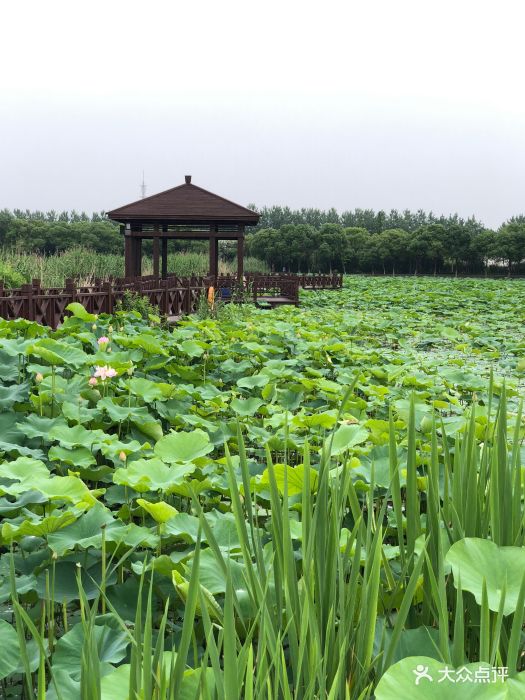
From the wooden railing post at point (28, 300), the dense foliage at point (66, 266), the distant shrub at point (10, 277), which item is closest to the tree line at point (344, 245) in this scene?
the dense foliage at point (66, 266)

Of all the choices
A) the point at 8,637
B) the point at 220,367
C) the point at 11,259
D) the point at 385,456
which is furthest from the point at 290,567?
the point at 11,259

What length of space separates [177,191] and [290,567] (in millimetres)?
16195

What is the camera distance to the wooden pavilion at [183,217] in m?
16.2

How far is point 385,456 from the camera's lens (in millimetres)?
2268

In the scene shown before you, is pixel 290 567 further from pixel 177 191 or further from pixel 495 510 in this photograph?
pixel 177 191

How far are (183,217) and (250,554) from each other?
1552 cm

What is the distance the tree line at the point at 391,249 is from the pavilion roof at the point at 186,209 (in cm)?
2866

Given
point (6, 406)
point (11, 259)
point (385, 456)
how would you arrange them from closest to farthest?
point (385, 456) → point (6, 406) → point (11, 259)

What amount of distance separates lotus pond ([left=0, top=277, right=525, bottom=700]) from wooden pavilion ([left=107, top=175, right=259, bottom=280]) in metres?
12.6

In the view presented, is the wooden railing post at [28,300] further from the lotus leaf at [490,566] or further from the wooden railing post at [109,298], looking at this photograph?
the lotus leaf at [490,566]

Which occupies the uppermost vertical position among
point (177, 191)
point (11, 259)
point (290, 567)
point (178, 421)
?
point (177, 191)

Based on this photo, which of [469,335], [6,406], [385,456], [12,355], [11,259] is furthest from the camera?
[11,259]

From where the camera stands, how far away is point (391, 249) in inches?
1984
